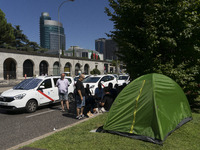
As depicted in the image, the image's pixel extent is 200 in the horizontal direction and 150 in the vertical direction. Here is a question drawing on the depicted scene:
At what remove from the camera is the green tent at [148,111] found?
4.30 m

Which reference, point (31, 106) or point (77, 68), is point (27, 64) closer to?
point (77, 68)

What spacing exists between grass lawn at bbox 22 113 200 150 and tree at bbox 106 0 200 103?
2.83m

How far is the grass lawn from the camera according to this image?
4.00 metres

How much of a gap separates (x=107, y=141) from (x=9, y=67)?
42619mm

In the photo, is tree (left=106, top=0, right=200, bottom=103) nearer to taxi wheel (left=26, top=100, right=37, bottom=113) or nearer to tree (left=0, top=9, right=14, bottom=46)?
taxi wheel (left=26, top=100, right=37, bottom=113)

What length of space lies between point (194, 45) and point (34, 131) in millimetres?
6821

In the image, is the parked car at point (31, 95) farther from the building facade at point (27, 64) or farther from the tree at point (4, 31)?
the tree at point (4, 31)

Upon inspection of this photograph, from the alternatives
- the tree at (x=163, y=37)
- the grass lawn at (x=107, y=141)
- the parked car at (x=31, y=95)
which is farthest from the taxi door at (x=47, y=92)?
the tree at (x=163, y=37)

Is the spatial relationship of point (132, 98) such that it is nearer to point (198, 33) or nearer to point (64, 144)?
point (64, 144)

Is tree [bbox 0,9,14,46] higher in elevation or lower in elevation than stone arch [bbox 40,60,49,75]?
higher

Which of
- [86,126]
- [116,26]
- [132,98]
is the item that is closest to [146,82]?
[132,98]

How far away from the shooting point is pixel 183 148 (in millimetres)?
3953

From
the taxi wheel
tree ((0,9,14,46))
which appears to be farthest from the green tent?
tree ((0,9,14,46))

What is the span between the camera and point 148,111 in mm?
4465
